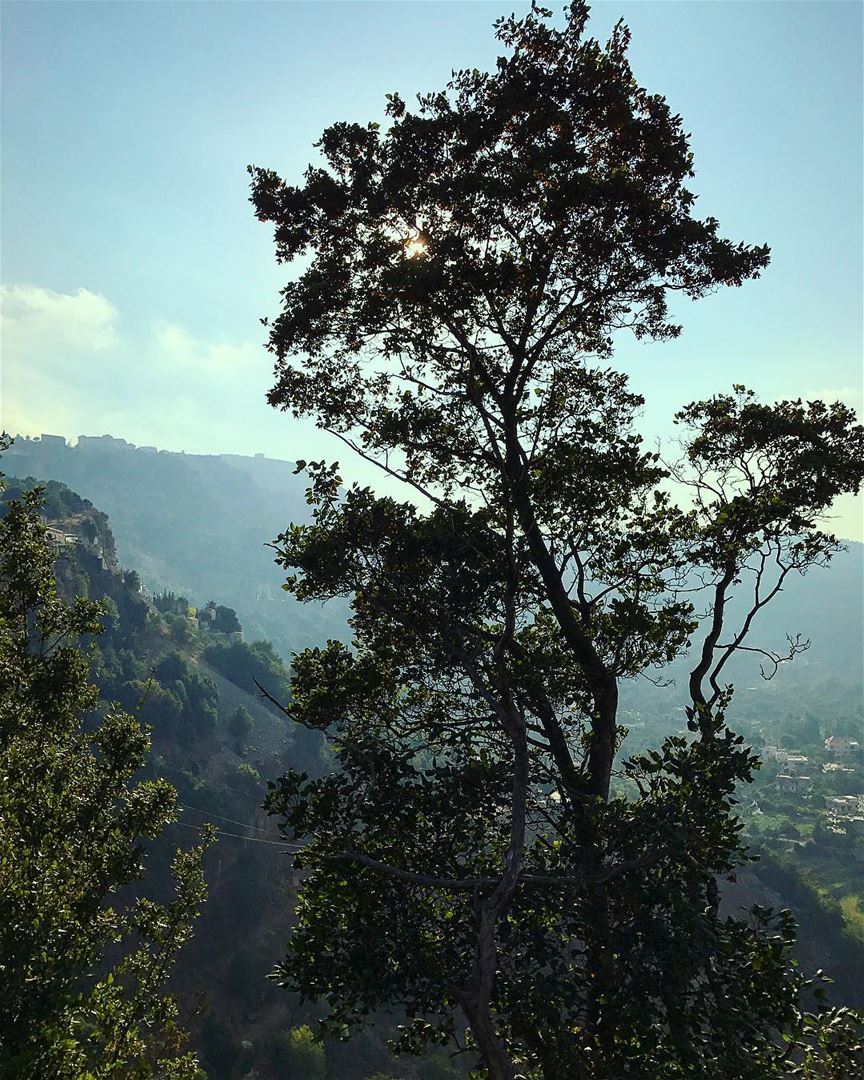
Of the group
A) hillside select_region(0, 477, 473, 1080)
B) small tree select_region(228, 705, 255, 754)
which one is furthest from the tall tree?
small tree select_region(228, 705, 255, 754)

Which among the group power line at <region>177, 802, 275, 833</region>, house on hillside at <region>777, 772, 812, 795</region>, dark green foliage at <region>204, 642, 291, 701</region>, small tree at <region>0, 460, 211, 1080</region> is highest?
dark green foliage at <region>204, 642, 291, 701</region>

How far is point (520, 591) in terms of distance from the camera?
9.89m

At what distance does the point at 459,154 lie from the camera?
949cm

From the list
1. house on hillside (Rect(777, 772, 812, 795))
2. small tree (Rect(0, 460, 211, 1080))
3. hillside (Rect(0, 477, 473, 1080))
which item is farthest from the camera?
house on hillside (Rect(777, 772, 812, 795))

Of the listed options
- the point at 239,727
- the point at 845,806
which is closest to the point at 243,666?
the point at 239,727

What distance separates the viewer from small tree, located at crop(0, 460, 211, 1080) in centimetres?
1016

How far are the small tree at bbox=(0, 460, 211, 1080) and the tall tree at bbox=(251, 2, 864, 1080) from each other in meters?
4.09

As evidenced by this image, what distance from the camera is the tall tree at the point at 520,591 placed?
7.45 meters

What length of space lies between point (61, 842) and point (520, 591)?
34.3 feet

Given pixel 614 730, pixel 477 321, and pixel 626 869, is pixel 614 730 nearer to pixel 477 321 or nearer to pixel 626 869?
pixel 626 869

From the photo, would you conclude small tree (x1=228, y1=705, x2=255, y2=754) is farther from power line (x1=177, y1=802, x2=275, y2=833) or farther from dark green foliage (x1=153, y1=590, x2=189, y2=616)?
dark green foliage (x1=153, y1=590, x2=189, y2=616)

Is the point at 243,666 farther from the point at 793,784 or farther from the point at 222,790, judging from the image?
the point at 793,784

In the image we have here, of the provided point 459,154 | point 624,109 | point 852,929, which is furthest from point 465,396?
point 852,929

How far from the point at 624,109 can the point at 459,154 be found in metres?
2.19
